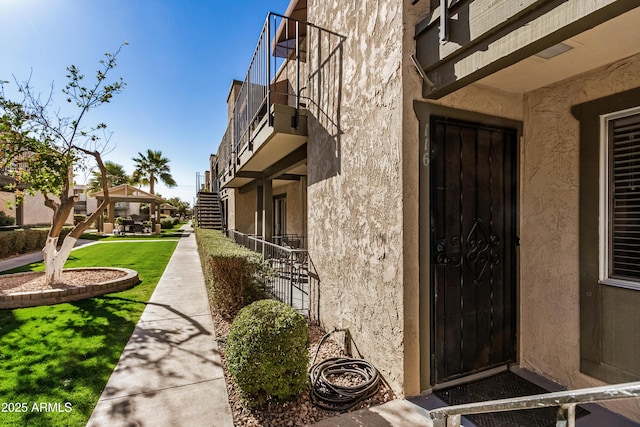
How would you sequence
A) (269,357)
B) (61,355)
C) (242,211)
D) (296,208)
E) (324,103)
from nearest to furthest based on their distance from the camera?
(269,357), (61,355), (324,103), (296,208), (242,211)

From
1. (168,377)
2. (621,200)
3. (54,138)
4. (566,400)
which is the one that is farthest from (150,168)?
(566,400)

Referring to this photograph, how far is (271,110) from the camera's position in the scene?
5.66 meters

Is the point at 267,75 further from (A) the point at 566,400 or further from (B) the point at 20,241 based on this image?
(B) the point at 20,241

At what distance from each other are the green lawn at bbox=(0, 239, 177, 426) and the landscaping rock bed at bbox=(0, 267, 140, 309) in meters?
0.28

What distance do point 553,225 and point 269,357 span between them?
11.5 feet

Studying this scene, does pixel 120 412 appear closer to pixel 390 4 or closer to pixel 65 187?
pixel 390 4

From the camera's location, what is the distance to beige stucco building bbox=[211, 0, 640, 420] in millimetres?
2881

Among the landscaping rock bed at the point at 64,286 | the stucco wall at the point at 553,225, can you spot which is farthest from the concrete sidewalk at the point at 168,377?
the stucco wall at the point at 553,225

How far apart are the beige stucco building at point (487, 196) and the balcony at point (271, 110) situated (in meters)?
1.62

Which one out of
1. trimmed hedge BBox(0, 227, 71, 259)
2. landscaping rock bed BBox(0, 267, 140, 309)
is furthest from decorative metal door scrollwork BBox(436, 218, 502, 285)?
trimmed hedge BBox(0, 227, 71, 259)

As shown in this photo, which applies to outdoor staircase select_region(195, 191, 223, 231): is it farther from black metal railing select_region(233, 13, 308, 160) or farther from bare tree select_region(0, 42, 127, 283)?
bare tree select_region(0, 42, 127, 283)

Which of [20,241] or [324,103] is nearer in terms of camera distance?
[324,103]

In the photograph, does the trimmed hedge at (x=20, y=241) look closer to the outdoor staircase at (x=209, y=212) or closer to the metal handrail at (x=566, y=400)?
the outdoor staircase at (x=209, y=212)

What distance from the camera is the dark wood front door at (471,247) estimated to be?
334 centimetres
